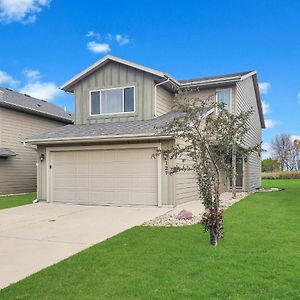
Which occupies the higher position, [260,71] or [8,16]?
[8,16]

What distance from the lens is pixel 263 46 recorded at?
21.0 m

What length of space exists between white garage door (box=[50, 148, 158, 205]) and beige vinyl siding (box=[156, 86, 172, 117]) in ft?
10.3

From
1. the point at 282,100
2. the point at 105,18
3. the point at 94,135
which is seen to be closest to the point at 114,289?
the point at 94,135

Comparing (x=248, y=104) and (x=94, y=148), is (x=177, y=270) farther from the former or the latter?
(x=248, y=104)

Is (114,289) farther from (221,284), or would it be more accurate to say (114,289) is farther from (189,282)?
(221,284)

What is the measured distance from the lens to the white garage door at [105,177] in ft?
43.3

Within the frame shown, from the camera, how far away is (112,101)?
16.0m

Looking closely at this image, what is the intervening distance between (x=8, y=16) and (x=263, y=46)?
14.8m

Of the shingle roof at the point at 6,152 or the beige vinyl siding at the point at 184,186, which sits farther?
the shingle roof at the point at 6,152

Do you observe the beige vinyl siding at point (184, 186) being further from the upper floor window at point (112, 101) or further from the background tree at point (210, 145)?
the background tree at point (210, 145)

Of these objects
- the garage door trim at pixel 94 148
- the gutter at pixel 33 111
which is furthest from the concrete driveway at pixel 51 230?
the gutter at pixel 33 111

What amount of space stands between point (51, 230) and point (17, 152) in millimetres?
12695

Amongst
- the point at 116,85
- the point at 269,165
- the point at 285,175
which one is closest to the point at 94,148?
the point at 116,85

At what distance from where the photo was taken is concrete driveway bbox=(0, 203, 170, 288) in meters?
6.10
